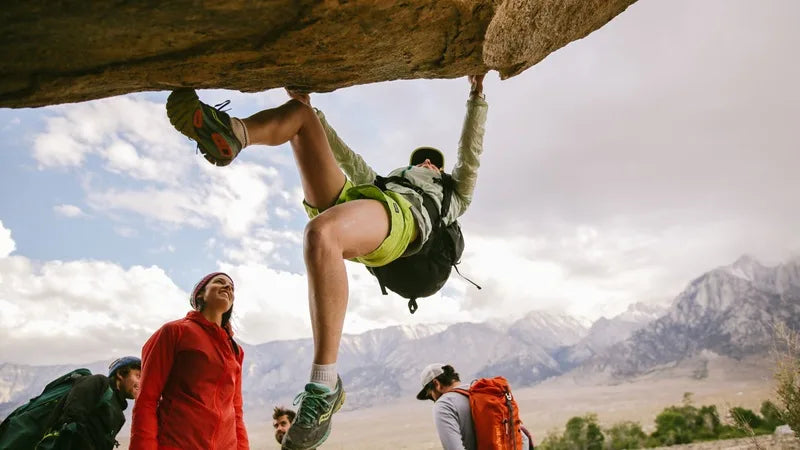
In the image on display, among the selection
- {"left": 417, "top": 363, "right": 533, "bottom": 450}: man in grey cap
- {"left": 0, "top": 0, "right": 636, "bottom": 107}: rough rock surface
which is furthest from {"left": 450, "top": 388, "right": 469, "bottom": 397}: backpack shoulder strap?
{"left": 0, "top": 0, "right": 636, "bottom": 107}: rough rock surface

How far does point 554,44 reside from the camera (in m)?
3.41

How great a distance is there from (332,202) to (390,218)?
0.49 m

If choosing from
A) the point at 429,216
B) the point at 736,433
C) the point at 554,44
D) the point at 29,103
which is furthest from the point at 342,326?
the point at 736,433

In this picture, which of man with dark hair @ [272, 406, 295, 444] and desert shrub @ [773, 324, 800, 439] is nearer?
man with dark hair @ [272, 406, 295, 444]

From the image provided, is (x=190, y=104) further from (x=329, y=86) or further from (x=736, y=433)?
(x=736, y=433)

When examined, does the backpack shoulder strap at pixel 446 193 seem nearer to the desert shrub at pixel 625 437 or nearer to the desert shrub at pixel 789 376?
the desert shrub at pixel 789 376

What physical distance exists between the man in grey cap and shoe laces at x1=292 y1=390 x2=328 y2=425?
2.36 meters

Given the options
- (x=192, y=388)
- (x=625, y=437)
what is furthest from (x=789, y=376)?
(x=625, y=437)

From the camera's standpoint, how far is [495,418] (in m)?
4.65

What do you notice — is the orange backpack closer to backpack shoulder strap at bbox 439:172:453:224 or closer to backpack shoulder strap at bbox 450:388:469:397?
backpack shoulder strap at bbox 450:388:469:397

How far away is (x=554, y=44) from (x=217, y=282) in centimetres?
335

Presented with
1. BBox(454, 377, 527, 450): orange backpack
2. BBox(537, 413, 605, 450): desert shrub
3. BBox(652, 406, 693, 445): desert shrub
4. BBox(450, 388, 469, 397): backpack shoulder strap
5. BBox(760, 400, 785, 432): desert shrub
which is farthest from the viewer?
BBox(537, 413, 605, 450): desert shrub

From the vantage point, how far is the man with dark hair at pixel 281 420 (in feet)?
18.9

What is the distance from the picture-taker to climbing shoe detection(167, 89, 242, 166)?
282 cm
